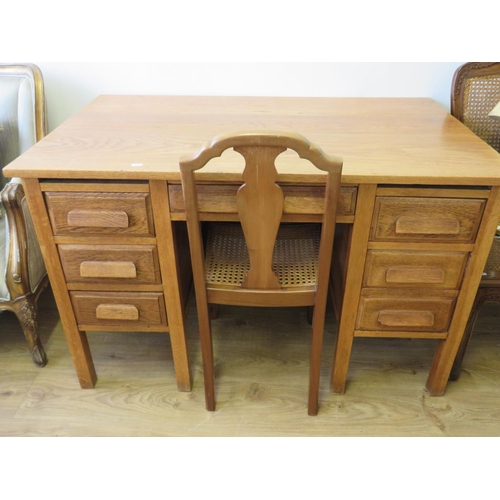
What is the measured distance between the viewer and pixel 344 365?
1.31 m

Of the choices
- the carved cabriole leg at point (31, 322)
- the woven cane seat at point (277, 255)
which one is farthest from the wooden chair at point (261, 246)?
the carved cabriole leg at point (31, 322)

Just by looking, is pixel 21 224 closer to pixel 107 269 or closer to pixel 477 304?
pixel 107 269

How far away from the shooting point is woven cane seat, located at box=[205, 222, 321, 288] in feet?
3.80

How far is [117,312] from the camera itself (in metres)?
1.21

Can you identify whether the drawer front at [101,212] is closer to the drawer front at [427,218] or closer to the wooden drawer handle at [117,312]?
the wooden drawer handle at [117,312]

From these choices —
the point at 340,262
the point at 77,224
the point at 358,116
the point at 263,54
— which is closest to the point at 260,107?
the point at 263,54

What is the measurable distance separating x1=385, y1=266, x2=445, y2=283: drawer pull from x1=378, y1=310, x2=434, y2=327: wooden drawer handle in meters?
0.11

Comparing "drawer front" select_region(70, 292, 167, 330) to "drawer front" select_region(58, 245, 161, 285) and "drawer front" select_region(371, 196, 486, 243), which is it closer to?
"drawer front" select_region(58, 245, 161, 285)

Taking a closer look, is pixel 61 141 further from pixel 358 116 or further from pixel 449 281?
pixel 449 281

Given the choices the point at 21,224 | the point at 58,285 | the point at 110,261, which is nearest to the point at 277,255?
the point at 110,261

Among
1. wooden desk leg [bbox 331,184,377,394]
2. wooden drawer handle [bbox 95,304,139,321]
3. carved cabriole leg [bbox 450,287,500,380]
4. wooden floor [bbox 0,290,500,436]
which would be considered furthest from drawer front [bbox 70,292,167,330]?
carved cabriole leg [bbox 450,287,500,380]

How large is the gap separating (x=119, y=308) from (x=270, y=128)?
0.68 meters

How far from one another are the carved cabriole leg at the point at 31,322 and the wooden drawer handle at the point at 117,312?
0.99ft

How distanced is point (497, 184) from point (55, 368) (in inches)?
58.0
